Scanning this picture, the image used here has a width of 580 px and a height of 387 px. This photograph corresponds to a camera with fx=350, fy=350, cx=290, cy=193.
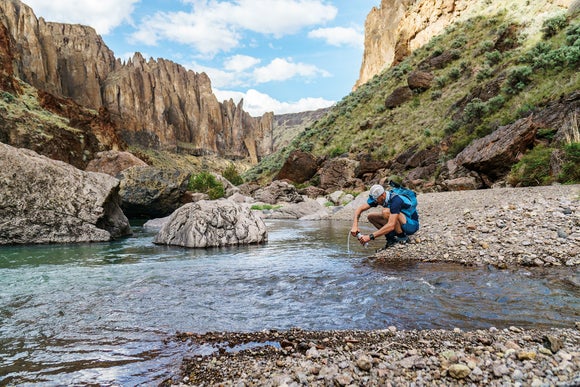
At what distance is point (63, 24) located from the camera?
382ft

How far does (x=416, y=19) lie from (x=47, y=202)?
60554 millimetres

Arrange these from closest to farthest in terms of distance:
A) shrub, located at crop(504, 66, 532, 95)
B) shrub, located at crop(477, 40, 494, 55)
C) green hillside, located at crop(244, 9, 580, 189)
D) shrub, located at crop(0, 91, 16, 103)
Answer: green hillside, located at crop(244, 9, 580, 189)
shrub, located at crop(504, 66, 532, 95)
shrub, located at crop(0, 91, 16, 103)
shrub, located at crop(477, 40, 494, 55)

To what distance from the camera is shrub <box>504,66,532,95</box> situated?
79.4 feet

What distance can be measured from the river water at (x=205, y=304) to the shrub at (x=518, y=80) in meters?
23.7

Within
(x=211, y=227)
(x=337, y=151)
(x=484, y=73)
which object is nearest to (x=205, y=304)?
(x=211, y=227)

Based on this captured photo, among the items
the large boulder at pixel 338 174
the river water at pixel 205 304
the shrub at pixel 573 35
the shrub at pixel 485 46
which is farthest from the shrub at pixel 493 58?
the river water at pixel 205 304

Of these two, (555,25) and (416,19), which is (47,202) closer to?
(555,25)

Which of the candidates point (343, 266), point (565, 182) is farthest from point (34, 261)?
point (565, 182)

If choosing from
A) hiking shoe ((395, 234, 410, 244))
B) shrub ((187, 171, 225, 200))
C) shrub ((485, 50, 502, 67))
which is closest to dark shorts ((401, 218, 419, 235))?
hiking shoe ((395, 234, 410, 244))

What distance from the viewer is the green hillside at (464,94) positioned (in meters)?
21.6

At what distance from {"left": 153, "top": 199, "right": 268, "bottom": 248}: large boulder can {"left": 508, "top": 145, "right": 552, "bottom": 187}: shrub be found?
419 inches

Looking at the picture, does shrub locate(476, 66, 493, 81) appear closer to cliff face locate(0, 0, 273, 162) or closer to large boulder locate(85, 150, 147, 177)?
large boulder locate(85, 150, 147, 177)

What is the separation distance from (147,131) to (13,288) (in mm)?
121474

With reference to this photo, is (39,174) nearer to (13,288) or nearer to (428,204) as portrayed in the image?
(13,288)
